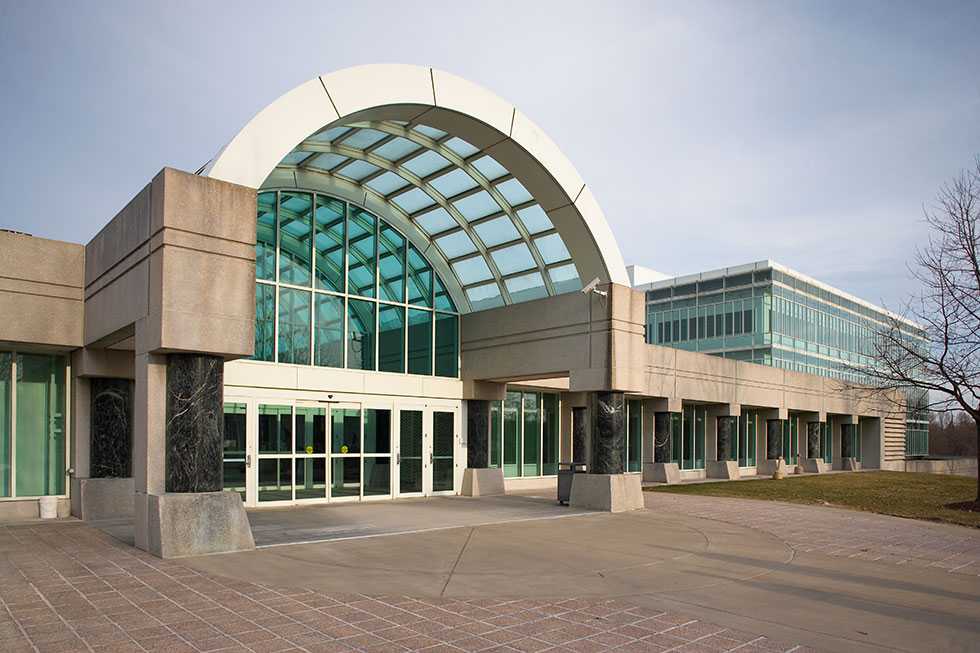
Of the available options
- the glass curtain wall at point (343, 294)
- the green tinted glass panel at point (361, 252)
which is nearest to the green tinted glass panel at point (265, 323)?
the glass curtain wall at point (343, 294)

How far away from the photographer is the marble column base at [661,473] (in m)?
30.3

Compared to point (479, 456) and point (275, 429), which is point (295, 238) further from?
point (479, 456)

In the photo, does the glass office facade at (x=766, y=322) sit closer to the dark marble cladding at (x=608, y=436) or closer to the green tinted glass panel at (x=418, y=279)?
the green tinted glass panel at (x=418, y=279)

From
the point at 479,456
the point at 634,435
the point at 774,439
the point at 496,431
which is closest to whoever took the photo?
the point at 479,456

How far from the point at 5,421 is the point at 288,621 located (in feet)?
34.9

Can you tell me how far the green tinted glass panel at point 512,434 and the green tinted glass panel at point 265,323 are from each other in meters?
8.10

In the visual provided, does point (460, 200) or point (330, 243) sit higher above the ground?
point (460, 200)

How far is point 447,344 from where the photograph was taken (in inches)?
878

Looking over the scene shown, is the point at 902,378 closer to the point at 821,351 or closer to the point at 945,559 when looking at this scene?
the point at 945,559

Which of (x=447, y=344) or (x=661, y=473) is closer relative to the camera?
(x=447, y=344)

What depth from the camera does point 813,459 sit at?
40562 millimetres

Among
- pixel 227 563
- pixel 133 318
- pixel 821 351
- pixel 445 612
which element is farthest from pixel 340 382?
pixel 821 351

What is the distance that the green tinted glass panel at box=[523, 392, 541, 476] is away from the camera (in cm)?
2466

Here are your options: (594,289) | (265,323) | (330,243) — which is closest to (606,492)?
(594,289)
